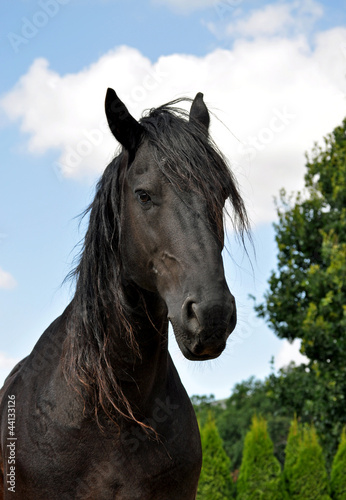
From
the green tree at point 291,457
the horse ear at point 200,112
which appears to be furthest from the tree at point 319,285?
the horse ear at point 200,112

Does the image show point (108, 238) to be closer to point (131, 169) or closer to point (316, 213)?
point (131, 169)

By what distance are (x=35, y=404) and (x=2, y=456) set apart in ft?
1.53

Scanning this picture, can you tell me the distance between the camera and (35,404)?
9.47 ft

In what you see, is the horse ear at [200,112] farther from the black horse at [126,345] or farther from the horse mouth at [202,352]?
the horse mouth at [202,352]

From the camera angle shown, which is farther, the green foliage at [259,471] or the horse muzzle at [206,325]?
the green foliage at [259,471]

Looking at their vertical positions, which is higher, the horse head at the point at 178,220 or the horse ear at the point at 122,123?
the horse ear at the point at 122,123

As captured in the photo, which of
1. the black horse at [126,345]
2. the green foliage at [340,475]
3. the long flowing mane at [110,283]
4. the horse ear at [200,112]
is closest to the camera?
the black horse at [126,345]

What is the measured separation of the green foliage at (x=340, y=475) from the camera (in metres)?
11.7

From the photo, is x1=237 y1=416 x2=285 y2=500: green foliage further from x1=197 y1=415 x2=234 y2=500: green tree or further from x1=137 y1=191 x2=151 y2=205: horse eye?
x1=137 y1=191 x2=151 y2=205: horse eye

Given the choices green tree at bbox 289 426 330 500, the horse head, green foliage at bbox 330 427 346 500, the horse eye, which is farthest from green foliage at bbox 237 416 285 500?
the horse eye

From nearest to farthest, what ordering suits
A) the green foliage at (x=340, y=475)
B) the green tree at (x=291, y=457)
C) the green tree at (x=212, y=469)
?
the green tree at (x=212, y=469) → the green foliage at (x=340, y=475) → the green tree at (x=291, y=457)

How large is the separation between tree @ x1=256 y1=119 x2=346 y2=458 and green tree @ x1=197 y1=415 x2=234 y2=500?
247 cm

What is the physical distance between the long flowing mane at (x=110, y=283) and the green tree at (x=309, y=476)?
10246 millimetres

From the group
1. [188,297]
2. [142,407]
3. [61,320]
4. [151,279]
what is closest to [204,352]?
[188,297]
